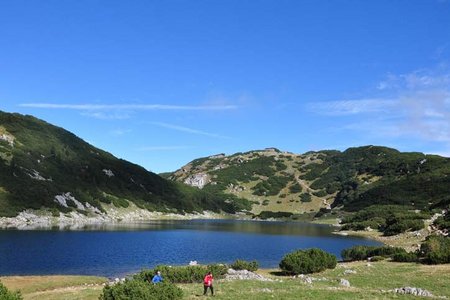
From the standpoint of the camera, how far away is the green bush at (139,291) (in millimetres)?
23500

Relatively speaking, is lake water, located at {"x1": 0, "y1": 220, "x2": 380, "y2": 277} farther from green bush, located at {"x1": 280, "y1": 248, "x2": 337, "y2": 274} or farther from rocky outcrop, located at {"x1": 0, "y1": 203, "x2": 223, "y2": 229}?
rocky outcrop, located at {"x1": 0, "y1": 203, "x2": 223, "y2": 229}

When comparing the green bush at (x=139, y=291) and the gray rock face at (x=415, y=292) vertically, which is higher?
the green bush at (x=139, y=291)

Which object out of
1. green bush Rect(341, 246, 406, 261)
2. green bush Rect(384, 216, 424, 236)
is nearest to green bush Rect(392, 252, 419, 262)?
green bush Rect(341, 246, 406, 261)

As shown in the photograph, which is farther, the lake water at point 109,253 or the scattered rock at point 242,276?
the lake water at point 109,253

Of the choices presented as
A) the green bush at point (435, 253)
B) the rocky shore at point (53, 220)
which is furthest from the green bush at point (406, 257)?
the rocky shore at point (53, 220)

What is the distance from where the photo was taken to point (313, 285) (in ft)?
118

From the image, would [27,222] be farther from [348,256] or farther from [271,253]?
[348,256]

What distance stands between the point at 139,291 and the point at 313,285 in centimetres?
1768

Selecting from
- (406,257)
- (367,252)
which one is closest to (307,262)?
(406,257)

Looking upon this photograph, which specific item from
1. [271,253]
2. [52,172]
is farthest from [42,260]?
[52,172]

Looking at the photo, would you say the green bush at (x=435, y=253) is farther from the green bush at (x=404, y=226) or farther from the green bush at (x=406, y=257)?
the green bush at (x=404, y=226)

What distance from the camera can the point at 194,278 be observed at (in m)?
44.8

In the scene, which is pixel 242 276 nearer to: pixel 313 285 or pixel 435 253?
pixel 313 285

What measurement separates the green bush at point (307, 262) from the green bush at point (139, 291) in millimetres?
27620
